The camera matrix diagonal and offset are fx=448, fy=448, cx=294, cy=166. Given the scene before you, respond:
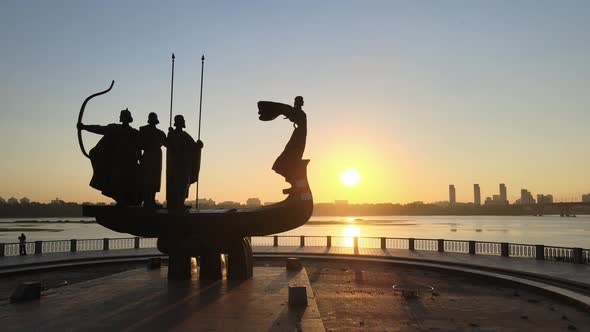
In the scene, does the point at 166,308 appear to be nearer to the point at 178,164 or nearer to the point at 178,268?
the point at 178,268

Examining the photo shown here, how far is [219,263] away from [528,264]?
45.2 ft

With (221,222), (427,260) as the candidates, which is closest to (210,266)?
(221,222)

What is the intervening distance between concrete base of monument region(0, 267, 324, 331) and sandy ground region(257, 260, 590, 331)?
130 cm

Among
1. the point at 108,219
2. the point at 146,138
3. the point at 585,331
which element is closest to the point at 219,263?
the point at 108,219

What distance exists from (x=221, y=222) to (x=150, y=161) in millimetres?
3132

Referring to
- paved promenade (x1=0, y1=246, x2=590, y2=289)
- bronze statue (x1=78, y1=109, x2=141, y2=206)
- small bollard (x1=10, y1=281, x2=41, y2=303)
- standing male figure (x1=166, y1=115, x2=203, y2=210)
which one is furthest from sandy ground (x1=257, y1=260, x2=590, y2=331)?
small bollard (x1=10, y1=281, x2=41, y2=303)

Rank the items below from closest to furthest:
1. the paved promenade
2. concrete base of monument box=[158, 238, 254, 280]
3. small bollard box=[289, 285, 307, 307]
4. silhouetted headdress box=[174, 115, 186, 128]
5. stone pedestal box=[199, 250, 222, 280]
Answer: small bollard box=[289, 285, 307, 307]
concrete base of monument box=[158, 238, 254, 280]
stone pedestal box=[199, 250, 222, 280]
silhouetted headdress box=[174, 115, 186, 128]
the paved promenade

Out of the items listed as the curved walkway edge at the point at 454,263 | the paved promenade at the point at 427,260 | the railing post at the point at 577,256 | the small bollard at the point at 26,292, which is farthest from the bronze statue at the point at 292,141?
the railing post at the point at 577,256

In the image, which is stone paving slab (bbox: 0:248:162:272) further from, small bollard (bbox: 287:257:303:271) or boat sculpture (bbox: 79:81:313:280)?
small bollard (bbox: 287:257:303:271)

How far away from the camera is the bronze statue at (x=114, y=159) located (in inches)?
555

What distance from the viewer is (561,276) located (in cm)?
1606

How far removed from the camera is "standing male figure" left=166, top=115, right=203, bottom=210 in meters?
15.0

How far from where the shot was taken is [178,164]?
15008 millimetres

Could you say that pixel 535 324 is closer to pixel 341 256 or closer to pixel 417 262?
pixel 417 262
